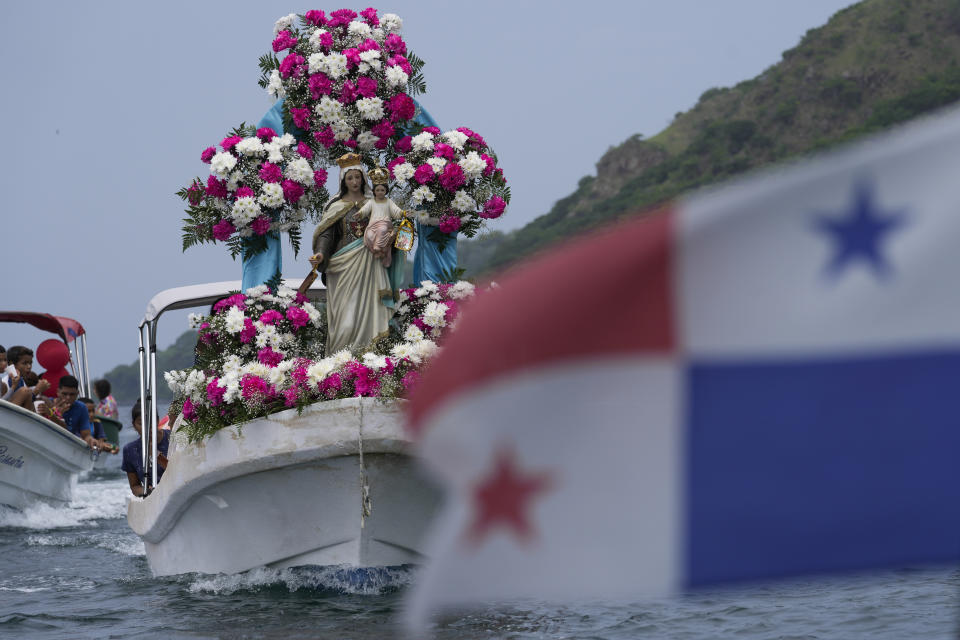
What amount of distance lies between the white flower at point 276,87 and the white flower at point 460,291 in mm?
2624

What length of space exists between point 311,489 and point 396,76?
4097 millimetres

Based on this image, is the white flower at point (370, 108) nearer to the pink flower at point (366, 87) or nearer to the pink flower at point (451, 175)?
the pink flower at point (366, 87)

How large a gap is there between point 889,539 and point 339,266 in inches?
289

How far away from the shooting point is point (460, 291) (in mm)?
9641

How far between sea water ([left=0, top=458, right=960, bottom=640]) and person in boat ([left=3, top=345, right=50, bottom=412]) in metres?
5.48

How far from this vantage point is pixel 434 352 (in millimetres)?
8625

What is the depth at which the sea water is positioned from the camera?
7.69 m

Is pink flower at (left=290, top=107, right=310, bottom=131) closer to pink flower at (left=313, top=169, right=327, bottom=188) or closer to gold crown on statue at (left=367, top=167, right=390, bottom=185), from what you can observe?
pink flower at (left=313, top=169, right=327, bottom=188)

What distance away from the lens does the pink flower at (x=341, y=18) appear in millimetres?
10930

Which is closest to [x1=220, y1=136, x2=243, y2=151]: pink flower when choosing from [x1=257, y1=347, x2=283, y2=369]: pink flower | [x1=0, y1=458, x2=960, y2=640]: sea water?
[x1=257, y1=347, x2=283, y2=369]: pink flower

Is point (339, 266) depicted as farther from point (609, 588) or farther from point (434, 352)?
point (609, 588)

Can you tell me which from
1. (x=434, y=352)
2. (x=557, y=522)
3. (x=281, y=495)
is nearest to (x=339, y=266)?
(x=434, y=352)

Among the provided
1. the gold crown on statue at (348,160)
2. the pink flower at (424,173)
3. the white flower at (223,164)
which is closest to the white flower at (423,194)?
the pink flower at (424,173)

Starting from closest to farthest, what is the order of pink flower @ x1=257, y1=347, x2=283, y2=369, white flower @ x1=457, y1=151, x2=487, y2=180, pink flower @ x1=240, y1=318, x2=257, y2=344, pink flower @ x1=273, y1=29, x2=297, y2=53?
pink flower @ x1=257, y1=347, x2=283, y2=369 < pink flower @ x1=240, y1=318, x2=257, y2=344 < white flower @ x1=457, y1=151, x2=487, y2=180 < pink flower @ x1=273, y1=29, x2=297, y2=53
